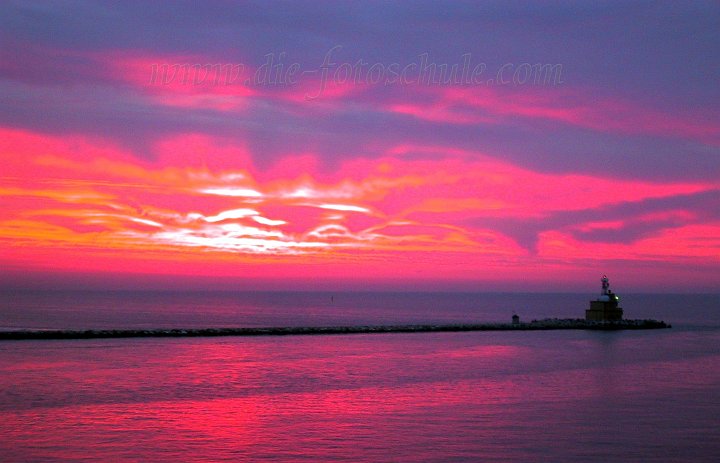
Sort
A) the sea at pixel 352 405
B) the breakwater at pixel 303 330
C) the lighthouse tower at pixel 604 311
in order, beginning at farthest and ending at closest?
the lighthouse tower at pixel 604 311, the breakwater at pixel 303 330, the sea at pixel 352 405

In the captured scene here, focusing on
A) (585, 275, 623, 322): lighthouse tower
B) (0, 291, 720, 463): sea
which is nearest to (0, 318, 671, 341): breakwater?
(585, 275, 623, 322): lighthouse tower

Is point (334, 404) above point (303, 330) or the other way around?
the other way around

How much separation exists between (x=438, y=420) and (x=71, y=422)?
1159 centimetres

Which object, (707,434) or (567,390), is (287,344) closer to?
(567,390)

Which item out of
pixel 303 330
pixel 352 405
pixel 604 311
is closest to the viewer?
pixel 352 405

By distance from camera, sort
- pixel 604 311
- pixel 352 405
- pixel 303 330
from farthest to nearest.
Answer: pixel 604 311, pixel 303 330, pixel 352 405

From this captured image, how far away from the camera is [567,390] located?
32.6 meters

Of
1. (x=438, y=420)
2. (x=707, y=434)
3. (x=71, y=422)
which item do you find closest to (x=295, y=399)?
(x=438, y=420)

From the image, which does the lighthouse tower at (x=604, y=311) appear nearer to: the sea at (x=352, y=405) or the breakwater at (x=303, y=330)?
the breakwater at (x=303, y=330)

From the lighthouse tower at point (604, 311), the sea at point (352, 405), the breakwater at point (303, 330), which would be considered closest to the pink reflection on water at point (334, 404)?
the sea at point (352, 405)

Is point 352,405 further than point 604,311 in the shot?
No

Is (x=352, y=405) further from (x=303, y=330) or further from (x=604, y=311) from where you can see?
(x=604, y=311)

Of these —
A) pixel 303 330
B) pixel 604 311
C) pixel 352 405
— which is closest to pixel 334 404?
pixel 352 405

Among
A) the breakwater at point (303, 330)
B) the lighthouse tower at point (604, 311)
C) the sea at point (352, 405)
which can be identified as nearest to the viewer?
the sea at point (352, 405)
